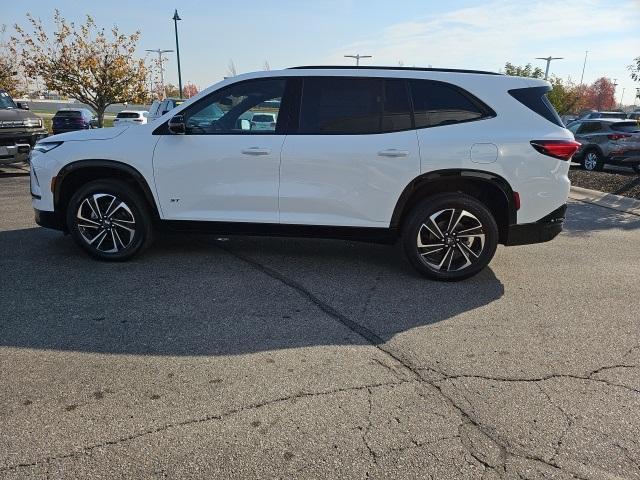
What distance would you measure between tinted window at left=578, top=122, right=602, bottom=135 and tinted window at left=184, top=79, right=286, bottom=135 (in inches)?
566

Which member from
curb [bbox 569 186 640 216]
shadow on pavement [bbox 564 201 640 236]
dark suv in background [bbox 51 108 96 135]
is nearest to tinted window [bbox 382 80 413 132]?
shadow on pavement [bbox 564 201 640 236]

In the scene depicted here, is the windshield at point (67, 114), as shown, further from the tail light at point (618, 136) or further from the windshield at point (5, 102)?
the tail light at point (618, 136)

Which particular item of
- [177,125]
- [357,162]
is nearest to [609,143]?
[357,162]

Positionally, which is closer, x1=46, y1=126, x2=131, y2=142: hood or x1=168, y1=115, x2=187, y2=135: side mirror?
x1=168, y1=115, x2=187, y2=135: side mirror

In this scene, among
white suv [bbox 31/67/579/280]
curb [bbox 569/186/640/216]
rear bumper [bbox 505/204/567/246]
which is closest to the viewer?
white suv [bbox 31/67/579/280]

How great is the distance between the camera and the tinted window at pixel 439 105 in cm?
464

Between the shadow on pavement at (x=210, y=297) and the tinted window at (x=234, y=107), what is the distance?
1.37m

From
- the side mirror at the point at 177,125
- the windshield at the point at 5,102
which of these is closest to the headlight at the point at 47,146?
the side mirror at the point at 177,125

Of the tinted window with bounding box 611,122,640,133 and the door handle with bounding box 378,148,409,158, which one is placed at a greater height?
the door handle with bounding box 378,148,409,158

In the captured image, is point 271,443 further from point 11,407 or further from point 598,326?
point 598,326

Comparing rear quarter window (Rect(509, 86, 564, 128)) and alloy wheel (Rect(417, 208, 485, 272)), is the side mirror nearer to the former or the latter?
alloy wheel (Rect(417, 208, 485, 272))

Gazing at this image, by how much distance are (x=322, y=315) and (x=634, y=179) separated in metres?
11.0

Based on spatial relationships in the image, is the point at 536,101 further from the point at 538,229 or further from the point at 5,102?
the point at 5,102

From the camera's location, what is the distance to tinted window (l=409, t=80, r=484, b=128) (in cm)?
464
